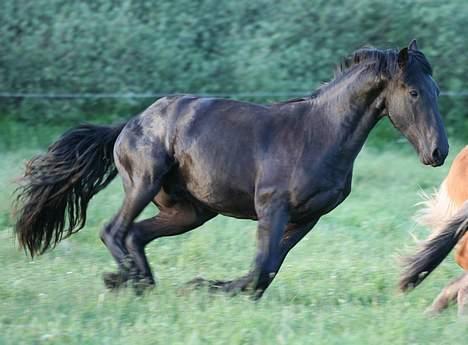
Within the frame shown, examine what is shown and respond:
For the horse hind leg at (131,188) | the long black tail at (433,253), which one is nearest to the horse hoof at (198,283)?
the horse hind leg at (131,188)

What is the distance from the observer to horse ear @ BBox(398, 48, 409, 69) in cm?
609

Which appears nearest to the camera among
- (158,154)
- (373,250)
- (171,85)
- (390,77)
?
(390,77)

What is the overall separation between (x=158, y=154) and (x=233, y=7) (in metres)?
9.31

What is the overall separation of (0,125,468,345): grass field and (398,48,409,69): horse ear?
4.61ft

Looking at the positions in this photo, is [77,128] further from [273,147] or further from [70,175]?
[273,147]

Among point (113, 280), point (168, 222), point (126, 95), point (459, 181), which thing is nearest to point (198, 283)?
point (113, 280)

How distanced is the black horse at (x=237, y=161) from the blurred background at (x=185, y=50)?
24.6 feet

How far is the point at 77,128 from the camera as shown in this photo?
7.10 metres

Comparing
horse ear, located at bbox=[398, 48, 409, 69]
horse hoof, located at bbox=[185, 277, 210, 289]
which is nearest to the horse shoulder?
horse ear, located at bbox=[398, 48, 409, 69]

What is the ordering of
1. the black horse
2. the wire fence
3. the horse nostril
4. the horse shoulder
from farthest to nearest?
the wire fence, the horse shoulder, the black horse, the horse nostril

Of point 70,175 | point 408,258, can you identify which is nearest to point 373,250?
point 408,258

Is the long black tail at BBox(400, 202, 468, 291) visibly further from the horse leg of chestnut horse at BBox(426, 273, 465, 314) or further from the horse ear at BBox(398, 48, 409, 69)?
the horse ear at BBox(398, 48, 409, 69)

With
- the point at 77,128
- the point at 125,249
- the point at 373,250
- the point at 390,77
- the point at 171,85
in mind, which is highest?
the point at 390,77

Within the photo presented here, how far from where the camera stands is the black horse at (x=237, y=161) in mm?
6199
